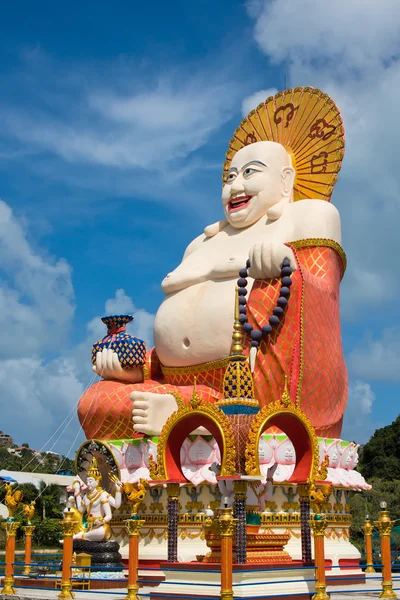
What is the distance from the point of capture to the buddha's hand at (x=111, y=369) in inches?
705

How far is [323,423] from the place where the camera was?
1617 cm

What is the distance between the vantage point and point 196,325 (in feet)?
56.3

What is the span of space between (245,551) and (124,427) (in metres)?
6.84

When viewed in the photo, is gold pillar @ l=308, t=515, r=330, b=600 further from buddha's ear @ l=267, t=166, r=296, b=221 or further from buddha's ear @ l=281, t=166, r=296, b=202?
buddha's ear @ l=281, t=166, r=296, b=202

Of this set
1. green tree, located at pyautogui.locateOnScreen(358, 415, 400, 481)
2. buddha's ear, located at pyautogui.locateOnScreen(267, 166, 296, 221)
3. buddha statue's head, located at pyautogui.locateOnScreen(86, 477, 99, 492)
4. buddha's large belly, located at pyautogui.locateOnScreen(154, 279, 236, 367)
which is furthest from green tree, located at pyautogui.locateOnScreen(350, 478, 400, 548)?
buddha statue's head, located at pyautogui.locateOnScreen(86, 477, 99, 492)

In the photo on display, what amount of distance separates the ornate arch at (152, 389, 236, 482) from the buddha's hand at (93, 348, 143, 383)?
600cm

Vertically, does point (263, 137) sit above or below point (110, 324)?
above

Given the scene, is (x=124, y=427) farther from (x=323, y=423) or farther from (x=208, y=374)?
(x=323, y=423)

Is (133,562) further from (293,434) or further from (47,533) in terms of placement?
(47,533)

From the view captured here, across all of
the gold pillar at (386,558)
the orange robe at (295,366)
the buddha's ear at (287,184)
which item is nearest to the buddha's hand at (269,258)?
the orange robe at (295,366)

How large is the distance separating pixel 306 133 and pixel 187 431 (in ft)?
33.8

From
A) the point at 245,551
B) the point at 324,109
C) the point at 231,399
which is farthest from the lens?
the point at 324,109

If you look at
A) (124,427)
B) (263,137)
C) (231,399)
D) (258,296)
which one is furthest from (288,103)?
(231,399)

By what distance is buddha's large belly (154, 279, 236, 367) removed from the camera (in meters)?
16.8
